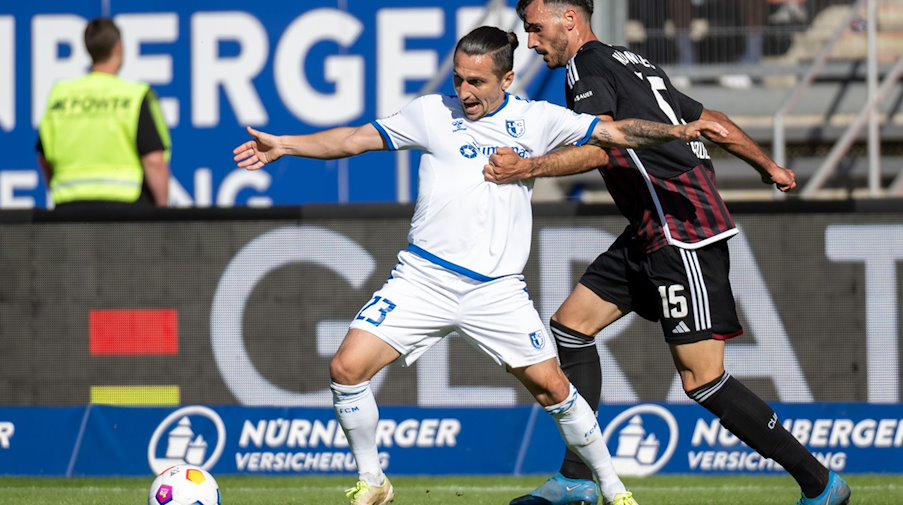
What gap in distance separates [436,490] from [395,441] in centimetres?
84

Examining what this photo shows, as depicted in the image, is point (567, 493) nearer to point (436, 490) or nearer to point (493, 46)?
point (436, 490)

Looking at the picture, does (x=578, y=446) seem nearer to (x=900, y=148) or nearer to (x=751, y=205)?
(x=751, y=205)

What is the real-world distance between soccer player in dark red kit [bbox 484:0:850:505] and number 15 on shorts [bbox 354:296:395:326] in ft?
3.14

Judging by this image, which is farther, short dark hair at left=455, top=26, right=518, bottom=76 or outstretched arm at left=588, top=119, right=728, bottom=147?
→ short dark hair at left=455, top=26, right=518, bottom=76

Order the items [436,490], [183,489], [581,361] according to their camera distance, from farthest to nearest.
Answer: [436,490] < [581,361] < [183,489]

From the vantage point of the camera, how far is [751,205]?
29.7 feet

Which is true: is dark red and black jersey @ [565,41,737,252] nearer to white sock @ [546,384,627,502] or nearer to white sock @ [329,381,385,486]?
white sock @ [546,384,627,502]

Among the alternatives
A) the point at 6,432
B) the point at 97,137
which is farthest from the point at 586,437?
the point at 97,137

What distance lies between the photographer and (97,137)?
30.6 ft

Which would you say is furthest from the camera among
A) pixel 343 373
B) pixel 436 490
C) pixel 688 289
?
pixel 436 490

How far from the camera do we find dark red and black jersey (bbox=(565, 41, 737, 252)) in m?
6.80

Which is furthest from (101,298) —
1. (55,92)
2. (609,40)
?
(609,40)

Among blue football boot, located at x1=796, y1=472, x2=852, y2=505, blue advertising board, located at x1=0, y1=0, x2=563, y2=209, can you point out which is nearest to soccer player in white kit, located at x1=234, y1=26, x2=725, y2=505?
blue football boot, located at x1=796, y1=472, x2=852, y2=505

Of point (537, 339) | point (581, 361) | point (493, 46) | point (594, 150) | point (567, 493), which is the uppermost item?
point (493, 46)
